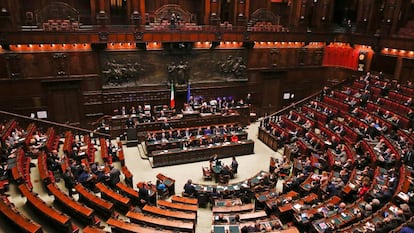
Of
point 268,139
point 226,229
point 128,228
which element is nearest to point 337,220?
point 226,229

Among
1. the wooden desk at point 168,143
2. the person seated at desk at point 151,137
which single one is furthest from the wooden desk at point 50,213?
the person seated at desk at point 151,137

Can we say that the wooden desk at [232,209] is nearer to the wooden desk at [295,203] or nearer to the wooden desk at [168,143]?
the wooden desk at [295,203]

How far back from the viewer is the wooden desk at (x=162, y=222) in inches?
330

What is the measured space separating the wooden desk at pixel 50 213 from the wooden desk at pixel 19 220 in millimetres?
510

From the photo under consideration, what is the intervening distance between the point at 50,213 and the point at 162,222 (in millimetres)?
2812

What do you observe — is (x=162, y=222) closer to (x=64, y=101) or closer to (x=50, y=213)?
(x=50, y=213)

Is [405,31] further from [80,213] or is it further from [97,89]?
[80,213]

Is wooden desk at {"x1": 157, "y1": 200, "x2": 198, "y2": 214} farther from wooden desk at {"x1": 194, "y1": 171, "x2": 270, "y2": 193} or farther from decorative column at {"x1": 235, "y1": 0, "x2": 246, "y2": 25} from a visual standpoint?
decorative column at {"x1": 235, "y1": 0, "x2": 246, "y2": 25}

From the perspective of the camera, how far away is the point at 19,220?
7254 millimetres

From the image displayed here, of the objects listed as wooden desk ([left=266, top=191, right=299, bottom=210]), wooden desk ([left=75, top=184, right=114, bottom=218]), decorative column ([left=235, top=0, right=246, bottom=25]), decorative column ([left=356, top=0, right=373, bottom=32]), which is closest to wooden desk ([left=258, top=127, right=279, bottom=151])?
wooden desk ([left=266, top=191, right=299, bottom=210])

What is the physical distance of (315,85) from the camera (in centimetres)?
2128

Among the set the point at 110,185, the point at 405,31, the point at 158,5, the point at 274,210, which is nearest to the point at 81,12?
the point at 158,5

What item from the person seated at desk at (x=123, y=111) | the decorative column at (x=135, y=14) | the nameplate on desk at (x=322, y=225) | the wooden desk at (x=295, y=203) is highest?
the decorative column at (x=135, y=14)

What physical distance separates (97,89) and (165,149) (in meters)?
5.23
